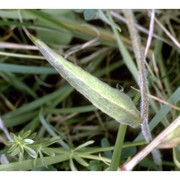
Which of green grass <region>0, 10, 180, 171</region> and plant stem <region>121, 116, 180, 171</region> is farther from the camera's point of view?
green grass <region>0, 10, 180, 171</region>

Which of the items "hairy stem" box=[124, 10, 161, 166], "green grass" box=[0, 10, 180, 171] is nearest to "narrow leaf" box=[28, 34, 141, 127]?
"hairy stem" box=[124, 10, 161, 166]

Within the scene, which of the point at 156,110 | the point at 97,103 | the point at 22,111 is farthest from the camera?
the point at 22,111

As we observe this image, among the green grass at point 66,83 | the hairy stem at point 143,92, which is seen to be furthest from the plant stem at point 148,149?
the green grass at point 66,83

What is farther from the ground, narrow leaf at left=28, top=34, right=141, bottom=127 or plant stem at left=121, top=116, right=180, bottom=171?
narrow leaf at left=28, top=34, right=141, bottom=127

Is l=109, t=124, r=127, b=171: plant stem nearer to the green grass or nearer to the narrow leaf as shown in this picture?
the narrow leaf

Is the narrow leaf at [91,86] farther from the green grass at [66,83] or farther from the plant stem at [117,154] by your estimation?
the green grass at [66,83]

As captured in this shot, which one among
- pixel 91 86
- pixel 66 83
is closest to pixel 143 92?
pixel 91 86

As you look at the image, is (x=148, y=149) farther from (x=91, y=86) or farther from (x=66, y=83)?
(x=66, y=83)
